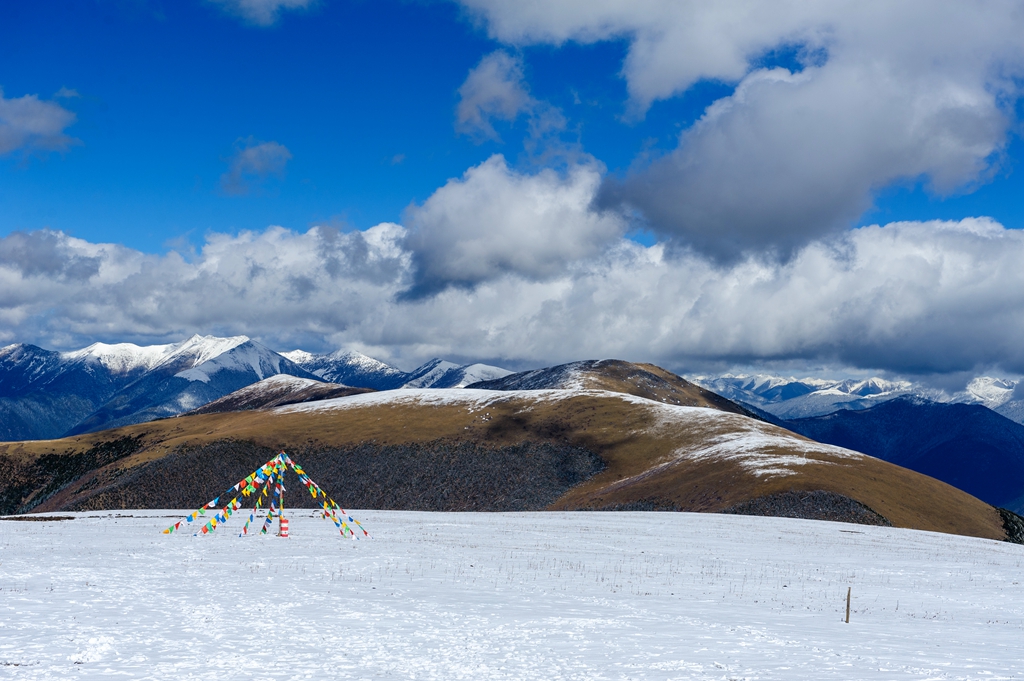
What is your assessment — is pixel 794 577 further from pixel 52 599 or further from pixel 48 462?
pixel 48 462

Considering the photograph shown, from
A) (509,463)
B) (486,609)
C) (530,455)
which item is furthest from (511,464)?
(486,609)

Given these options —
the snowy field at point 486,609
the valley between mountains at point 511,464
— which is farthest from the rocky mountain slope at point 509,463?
the snowy field at point 486,609

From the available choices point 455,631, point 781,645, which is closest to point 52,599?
point 455,631

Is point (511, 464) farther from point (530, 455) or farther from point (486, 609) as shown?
point (486, 609)

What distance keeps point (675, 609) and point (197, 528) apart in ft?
113

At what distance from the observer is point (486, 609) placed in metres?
24.0

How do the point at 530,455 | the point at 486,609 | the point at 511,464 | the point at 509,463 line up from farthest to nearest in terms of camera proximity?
the point at 530,455, the point at 509,463, the point at 511,464, the point at 486,609

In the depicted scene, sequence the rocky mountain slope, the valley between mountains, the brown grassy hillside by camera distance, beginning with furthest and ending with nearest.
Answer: the brown grassy hillside, the rocky mountain slope, the valley between mountains

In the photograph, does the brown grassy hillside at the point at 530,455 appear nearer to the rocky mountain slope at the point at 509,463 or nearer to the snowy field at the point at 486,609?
the rocky mountain slope at the point at 509,463

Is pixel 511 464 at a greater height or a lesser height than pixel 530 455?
lesser

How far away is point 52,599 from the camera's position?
23359 millimetres

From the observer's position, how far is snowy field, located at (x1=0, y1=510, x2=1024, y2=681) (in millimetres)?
17594

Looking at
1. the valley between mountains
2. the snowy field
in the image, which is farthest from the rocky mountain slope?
the snowy field

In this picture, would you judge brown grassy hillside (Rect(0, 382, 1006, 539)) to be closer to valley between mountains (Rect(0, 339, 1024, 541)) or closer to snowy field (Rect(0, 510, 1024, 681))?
valley between mountains (Rect(0, 339, 1024, 541))
